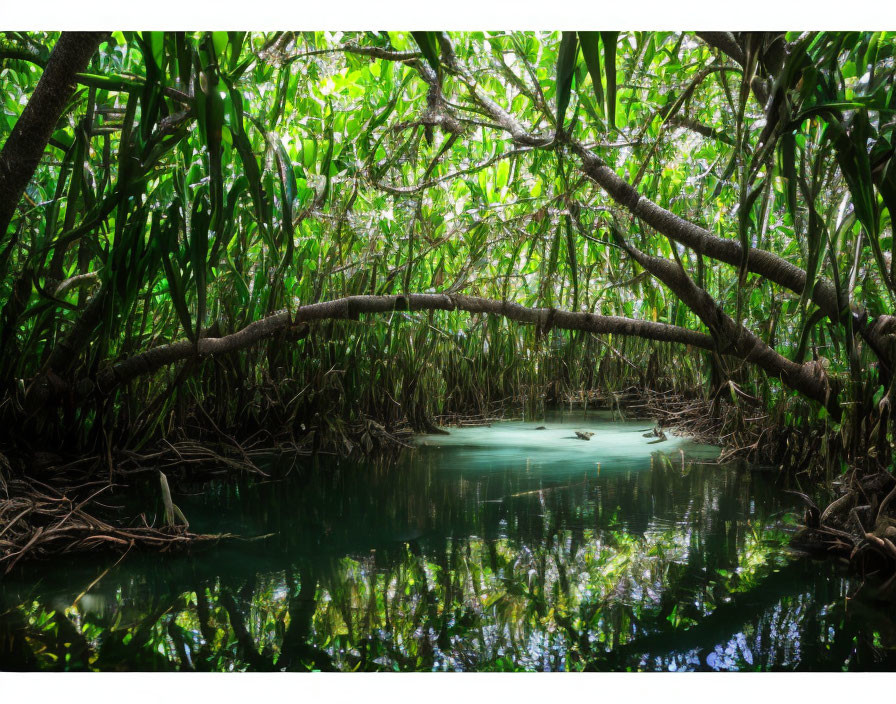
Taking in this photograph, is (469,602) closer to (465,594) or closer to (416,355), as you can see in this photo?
(465,594)

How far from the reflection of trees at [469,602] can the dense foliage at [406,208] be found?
52 cm

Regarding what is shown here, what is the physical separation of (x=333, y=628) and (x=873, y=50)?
1.72 metres

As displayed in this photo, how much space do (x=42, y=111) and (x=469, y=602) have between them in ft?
4.45

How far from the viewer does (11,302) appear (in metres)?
1.90

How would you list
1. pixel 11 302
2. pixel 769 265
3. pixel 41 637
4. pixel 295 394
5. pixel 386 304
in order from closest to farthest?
1. pixel 41 637
2. pixel 769 265
3. pixel 11 302
4. pixel 386 304
5. pixel 295 394

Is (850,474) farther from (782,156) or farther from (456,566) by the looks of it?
(456,566)

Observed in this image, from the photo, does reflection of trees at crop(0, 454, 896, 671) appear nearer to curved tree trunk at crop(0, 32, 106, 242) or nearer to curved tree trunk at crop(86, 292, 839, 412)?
curved tree trunk at crop(86, 292, 839, 412)

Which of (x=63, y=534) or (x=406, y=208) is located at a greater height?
(x=406, y=208)

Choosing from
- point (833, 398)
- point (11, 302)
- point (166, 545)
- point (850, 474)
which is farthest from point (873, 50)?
point (11, 302)

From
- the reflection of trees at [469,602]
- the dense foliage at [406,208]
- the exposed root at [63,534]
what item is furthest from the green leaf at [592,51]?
the exposed root at [63,534]

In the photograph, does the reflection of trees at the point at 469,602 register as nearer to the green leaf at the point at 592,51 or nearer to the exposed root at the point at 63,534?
the exposed root at the point at 63,534

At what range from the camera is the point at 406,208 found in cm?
294

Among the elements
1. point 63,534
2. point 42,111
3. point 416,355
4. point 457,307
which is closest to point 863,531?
point 457,307

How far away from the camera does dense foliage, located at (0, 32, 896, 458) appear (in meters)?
1.41
